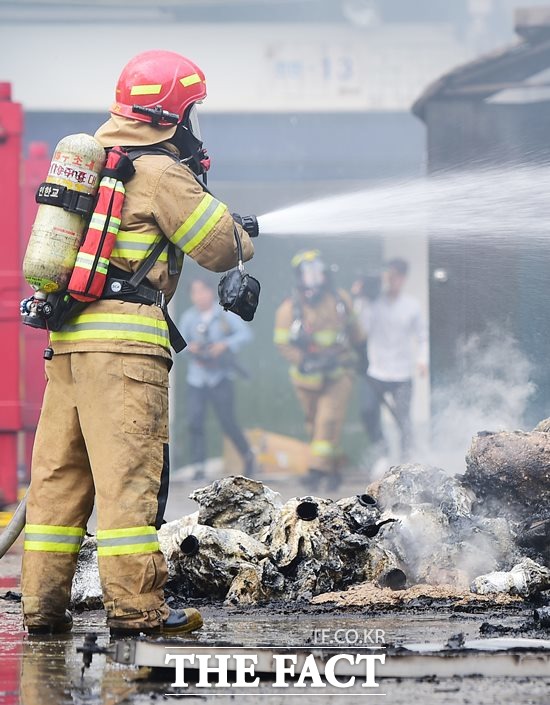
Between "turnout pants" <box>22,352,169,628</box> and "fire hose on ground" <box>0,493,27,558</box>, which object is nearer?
"turnout pants" <box>22,352,169,628</box>

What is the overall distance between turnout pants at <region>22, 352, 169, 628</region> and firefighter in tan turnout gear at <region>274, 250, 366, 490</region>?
7.80m

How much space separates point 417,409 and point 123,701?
12034 millimetres

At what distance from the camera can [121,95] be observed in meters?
4.68

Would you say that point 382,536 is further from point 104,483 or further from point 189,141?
point 189,141

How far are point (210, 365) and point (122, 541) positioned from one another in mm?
8674

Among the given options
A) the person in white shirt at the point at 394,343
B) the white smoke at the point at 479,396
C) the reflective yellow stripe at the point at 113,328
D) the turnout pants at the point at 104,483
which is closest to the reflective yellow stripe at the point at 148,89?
the reflective yellow stripe at the point at 113,328

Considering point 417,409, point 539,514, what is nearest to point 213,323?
point 417,409

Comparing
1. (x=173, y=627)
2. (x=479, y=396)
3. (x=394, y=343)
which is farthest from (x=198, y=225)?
(x=394, y=343)

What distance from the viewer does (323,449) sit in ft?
41.3

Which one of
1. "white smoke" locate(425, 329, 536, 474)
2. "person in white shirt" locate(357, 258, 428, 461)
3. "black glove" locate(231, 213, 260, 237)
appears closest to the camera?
"black glove" locate(231, 213, 260, 237)

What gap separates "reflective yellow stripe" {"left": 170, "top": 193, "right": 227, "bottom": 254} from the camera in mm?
4500

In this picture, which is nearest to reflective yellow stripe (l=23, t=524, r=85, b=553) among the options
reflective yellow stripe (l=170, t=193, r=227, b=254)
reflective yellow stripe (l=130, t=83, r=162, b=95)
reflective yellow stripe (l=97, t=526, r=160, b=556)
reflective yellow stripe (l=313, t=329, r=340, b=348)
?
reflective yellow stripe (l=97, t=526, r=160, b=556)

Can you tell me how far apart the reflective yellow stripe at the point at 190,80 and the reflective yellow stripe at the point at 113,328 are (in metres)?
0.82

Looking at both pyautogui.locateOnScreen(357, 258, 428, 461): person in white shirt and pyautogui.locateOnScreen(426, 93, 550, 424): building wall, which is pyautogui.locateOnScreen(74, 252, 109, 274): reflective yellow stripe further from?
pyautogui.locateOnScreen(357, 258, 428, 461): person in white shirt
